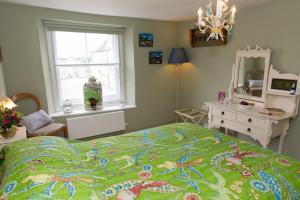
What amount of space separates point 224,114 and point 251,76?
27.0 inches

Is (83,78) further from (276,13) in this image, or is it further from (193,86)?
(276,13)

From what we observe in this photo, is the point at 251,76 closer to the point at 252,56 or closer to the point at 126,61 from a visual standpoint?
the point at 252,56

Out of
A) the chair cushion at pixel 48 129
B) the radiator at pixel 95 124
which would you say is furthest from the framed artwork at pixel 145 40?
the chair cushion at pixel 48 129

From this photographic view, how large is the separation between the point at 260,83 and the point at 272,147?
93 cm

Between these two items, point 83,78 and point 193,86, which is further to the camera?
point 193,86

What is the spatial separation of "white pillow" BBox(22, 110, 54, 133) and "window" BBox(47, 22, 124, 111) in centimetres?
54

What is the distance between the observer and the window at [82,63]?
329 cm

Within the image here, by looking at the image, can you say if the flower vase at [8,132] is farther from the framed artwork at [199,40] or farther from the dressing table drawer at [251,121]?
the framed artwork at [199,40]

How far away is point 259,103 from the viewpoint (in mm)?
2840

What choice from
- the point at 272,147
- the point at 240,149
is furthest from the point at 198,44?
the point at 240,149

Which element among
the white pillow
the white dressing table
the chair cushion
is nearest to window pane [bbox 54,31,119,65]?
the white pillow

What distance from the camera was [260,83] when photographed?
279cm

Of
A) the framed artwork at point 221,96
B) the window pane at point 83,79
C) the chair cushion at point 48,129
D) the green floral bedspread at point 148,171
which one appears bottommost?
the chair cushion at point 48,129

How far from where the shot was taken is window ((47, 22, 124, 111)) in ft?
10.8
